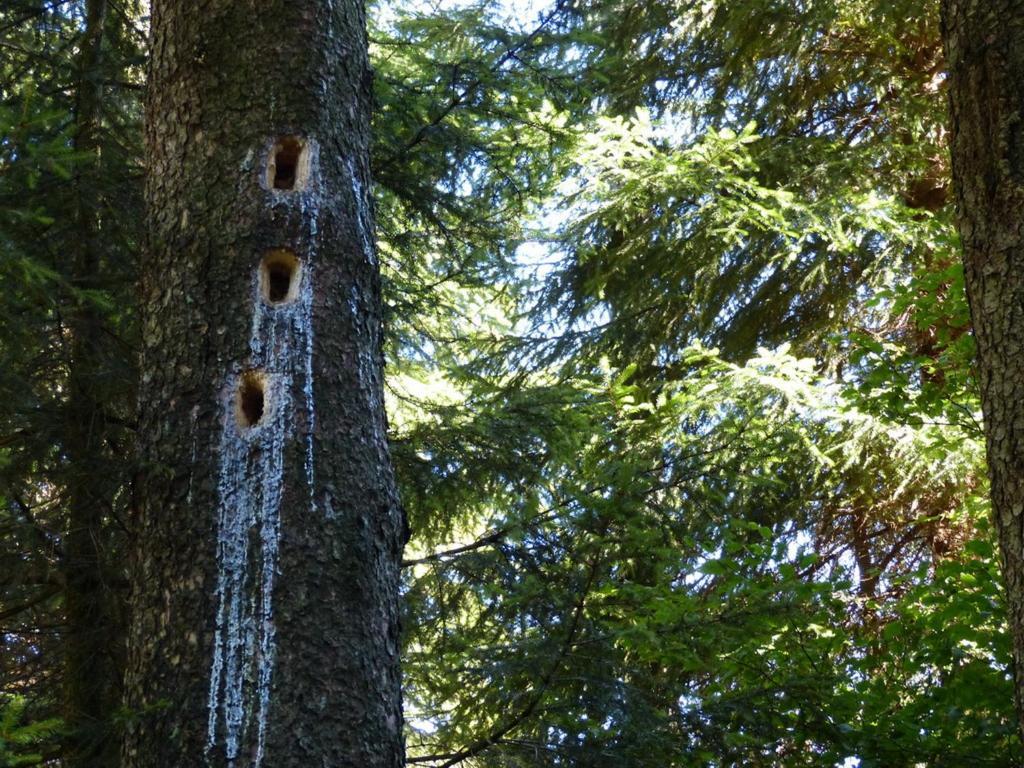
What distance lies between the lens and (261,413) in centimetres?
319

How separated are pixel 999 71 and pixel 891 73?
19.7 ft

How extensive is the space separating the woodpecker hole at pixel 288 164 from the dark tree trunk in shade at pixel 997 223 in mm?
1977

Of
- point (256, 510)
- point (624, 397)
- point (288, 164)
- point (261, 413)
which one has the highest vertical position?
point (624, 397)

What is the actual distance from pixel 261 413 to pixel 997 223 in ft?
6.99

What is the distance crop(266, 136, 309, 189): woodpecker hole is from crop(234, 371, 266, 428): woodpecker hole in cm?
66

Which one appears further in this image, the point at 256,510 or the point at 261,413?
the point at 261,413

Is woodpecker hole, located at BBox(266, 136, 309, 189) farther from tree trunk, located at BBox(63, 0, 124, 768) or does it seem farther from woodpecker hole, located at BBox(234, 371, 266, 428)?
tree trunk, located at BBox(63, 0, 124, 768)

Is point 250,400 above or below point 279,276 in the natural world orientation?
below

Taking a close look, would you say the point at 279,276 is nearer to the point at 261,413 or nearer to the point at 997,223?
the point at 261,413

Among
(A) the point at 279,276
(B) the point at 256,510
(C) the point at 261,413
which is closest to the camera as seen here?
(B) the point at 256,510

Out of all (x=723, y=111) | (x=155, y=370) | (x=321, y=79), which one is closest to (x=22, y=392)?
(x=155, y=370)

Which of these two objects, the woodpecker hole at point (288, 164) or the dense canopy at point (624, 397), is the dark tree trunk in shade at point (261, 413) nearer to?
the woodpecker hole at point (288, 164)

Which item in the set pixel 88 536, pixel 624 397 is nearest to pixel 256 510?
pixel 88 536

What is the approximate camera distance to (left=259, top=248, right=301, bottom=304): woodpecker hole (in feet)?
10.9
